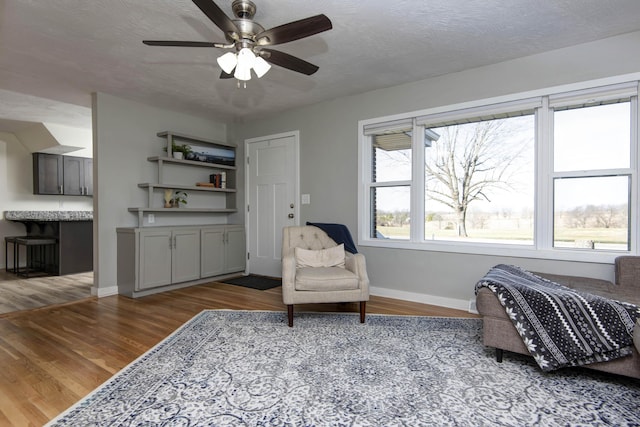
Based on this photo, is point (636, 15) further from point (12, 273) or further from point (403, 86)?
point (12, 273)

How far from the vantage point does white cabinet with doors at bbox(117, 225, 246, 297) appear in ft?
12.5

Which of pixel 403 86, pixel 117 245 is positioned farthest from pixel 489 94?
pixel 117 245

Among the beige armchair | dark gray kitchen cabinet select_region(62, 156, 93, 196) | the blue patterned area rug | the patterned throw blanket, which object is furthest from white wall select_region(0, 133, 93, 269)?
the patterned throw blanket

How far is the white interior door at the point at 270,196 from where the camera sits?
4645mm

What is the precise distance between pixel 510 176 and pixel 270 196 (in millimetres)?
3038

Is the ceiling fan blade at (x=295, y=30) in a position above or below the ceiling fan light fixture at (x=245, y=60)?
above

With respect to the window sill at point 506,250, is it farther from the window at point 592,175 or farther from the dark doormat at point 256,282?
the dark doormat at point 256,282

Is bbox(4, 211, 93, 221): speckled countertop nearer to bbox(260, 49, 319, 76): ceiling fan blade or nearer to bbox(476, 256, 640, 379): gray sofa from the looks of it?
bbox(260, 49, 319, 76): ceiling fan blade

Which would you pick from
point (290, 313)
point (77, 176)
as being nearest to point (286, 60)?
Answer: point (290, 313)

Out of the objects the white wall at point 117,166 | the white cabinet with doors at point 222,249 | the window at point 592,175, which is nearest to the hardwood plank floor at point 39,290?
the white wall at point 117,166

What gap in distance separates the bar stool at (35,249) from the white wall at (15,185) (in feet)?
1.63

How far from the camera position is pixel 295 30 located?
193 cm

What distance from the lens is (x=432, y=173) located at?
3.66 meters

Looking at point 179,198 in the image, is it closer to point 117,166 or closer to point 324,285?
point 117,166
